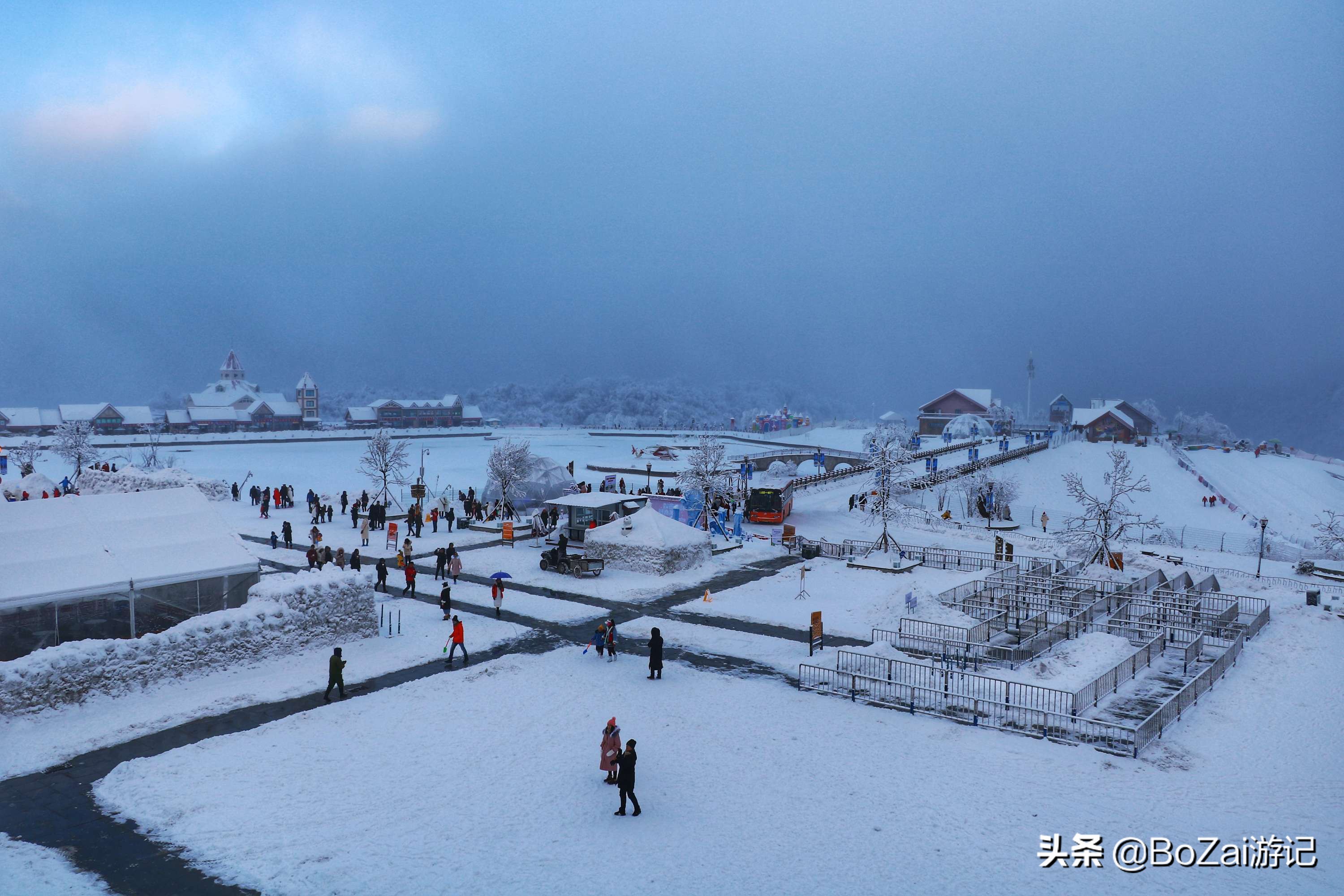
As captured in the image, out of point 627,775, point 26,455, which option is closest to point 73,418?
point 26,455

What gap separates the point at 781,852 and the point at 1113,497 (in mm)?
30824

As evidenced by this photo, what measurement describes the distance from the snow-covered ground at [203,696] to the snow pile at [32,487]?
3409 centimetres

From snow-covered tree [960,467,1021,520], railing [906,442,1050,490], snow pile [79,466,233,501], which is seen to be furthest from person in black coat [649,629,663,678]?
railing [906,442,1050,490]

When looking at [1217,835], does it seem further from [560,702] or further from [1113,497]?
[1113,497]

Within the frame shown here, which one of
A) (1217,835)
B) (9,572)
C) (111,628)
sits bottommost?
(1217,835)

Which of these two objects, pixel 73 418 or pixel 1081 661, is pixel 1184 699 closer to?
pixel 1081 661

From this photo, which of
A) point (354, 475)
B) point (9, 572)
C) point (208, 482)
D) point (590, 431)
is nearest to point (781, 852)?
point (9, 572)

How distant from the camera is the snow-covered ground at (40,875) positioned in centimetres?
966

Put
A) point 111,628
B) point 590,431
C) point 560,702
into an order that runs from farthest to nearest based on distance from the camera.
Answer: point 590,431
point 111,628
point 560,702

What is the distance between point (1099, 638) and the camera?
21.0 m

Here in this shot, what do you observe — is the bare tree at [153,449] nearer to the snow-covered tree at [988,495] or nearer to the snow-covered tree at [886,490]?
the snow-covered tree at [886,490]

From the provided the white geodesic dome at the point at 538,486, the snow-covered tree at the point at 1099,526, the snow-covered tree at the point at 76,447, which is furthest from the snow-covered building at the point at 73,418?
the snow-covered tree at the point at 1099,526

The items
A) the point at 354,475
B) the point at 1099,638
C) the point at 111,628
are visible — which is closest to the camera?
the point at 111,628

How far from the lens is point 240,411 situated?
491 feet
